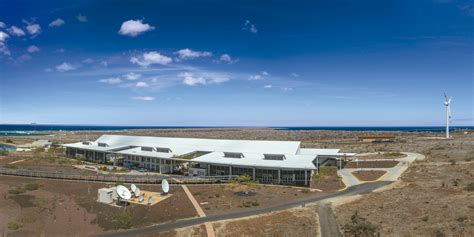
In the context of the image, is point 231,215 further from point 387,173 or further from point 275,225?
point 387,173

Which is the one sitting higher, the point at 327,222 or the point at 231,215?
the point at 327,222

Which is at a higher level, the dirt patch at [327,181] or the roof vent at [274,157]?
the roof vent at [274,157]

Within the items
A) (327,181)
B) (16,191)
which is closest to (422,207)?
(327,181)

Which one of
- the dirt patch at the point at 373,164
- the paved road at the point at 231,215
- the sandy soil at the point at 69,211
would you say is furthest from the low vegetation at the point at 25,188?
the dirt patch at the point at 373,164

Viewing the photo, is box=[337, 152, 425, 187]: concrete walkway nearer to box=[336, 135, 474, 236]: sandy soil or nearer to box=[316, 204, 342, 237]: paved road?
box=[336, 135, 474, 236]: sandy soil

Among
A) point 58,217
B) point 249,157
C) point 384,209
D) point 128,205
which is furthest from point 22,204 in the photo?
point 384,209

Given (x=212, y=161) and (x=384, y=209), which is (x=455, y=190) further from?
(x=212, y=161)

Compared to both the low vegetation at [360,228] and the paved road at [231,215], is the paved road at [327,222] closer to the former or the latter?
the low vegetation at [360,228]
